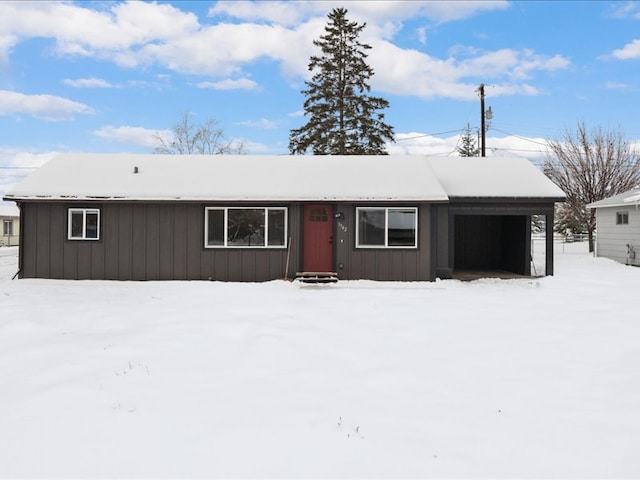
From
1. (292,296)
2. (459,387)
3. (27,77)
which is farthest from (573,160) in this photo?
(27,77)

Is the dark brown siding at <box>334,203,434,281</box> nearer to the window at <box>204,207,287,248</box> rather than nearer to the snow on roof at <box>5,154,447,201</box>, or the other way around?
the snow on roof at <box>5,154,447,201</box>

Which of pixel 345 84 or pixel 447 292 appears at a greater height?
pixel 345 84

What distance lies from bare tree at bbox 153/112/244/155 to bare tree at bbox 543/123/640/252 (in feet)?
85.0

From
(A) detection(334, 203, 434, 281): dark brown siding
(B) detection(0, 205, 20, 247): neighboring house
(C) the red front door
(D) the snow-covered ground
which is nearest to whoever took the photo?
(D) the snow-covered ground

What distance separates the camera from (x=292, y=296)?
1031 centimetres

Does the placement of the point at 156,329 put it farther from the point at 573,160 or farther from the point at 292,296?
the point at 573,160

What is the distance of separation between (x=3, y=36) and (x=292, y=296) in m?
21.8

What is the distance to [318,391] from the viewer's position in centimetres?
450

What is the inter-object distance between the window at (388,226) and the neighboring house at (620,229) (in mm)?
10876

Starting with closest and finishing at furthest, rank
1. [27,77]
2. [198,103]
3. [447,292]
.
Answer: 1. [447,292]
2. [27,77]
3. [198,103]

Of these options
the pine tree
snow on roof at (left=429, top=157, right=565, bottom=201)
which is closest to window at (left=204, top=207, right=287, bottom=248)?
snow on roof at (left=429, top=157, right=565, bottom=201)

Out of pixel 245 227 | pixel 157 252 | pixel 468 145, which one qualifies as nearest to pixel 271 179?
pixel 245 227

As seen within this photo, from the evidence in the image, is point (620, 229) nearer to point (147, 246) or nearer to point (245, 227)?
point (245, 227)

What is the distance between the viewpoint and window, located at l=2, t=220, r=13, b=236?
110ft
